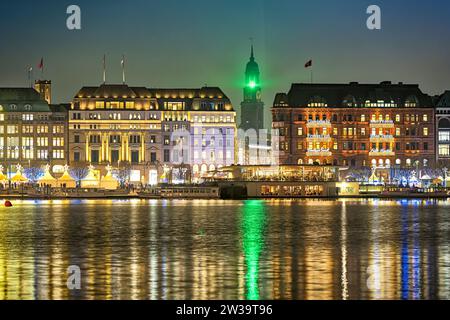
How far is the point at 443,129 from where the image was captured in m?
174

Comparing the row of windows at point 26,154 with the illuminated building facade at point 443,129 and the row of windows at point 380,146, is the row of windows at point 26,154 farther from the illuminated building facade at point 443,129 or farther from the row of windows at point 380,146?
the illuminated building facade at point 443,129

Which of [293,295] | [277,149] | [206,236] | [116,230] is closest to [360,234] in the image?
[206,236]

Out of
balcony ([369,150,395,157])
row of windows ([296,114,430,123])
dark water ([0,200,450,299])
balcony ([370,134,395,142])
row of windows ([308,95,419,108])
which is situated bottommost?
dark water ([0,200,450,299])

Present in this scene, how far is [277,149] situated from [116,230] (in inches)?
4348

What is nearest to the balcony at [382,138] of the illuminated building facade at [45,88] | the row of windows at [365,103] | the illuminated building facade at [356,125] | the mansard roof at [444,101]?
the illuminated building facade at [356,125]

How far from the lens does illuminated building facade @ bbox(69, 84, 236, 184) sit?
177 metres

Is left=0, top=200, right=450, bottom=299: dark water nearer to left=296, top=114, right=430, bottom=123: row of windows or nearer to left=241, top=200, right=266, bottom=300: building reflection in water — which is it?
left=241, top=200, right=266, bottom=300: building reflection in water

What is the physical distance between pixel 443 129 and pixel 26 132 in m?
73.0

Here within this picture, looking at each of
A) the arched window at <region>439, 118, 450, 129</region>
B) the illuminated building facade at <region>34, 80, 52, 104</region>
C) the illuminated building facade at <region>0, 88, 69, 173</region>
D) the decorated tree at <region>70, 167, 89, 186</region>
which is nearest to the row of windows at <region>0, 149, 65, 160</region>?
the illuminated building facade at <region>0, 88, 69, 173</region>

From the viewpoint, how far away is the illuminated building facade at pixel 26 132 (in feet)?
579

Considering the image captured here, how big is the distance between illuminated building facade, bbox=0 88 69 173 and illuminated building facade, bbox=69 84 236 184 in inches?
164
